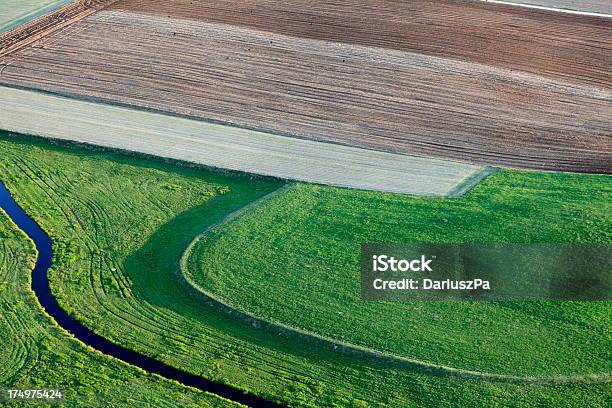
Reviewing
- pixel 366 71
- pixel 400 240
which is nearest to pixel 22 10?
pixel 366 71

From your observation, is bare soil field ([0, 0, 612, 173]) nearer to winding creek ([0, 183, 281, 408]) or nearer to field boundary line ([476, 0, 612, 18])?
field boundary line ([476, 0, 612, 18])

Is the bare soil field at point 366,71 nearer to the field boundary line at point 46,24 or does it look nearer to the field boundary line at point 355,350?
the field boundary line at point 46,24

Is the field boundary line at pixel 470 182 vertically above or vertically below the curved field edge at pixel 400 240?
above

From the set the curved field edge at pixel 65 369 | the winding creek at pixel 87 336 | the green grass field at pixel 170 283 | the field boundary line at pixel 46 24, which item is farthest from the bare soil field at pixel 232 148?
the curved field edge at pixel 65 369

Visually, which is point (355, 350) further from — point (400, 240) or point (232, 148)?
point (232, 148)

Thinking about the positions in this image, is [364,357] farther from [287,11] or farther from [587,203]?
[287,11]
